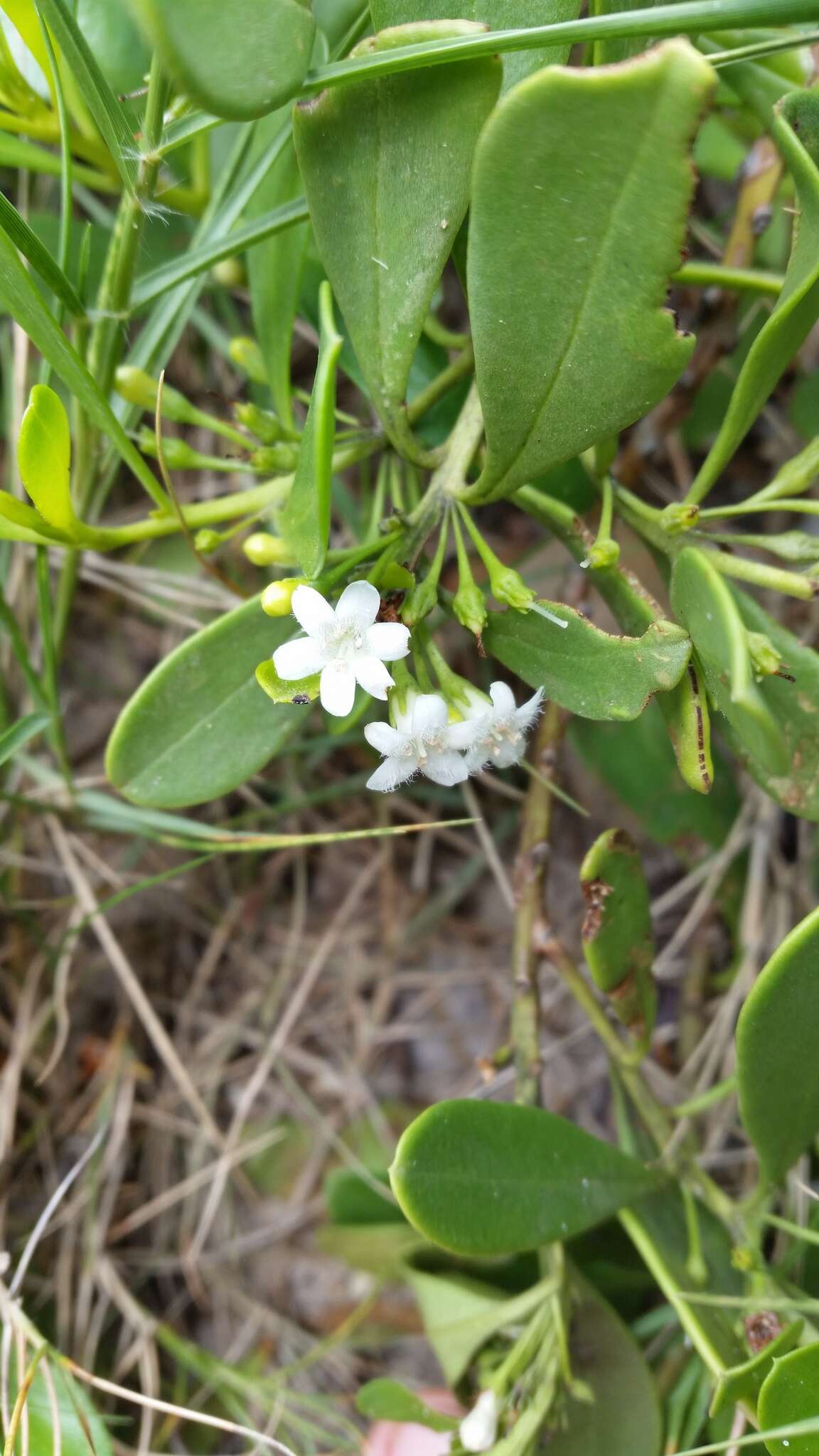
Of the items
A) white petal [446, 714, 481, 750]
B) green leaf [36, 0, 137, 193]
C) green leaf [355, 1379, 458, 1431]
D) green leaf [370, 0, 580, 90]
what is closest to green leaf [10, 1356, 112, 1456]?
green leaf [355, 1379, 458, 1431]

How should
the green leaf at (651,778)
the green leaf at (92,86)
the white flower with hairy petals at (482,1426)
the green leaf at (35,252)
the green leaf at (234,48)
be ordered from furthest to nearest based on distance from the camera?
the green leaf at (651,778)
the white flower with hairy petals at (482,1426)
the green leaf at (35,252)
the green leaf at (92,86)
the green leaf at (234,48)

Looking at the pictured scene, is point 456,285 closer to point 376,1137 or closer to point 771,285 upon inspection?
point 771,285

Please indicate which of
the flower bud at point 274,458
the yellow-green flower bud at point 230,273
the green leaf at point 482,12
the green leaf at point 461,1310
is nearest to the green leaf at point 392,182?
the green leaf at point 482,12

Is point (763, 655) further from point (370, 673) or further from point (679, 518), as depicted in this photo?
point (370, 673)

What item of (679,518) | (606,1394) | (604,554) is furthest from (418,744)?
(606,1394)

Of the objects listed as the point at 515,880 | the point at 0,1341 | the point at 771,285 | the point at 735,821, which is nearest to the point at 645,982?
the point at 515,880

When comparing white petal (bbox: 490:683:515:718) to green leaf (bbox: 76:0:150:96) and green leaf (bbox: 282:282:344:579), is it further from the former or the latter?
green leaf (bbox: 76:0:150:96)

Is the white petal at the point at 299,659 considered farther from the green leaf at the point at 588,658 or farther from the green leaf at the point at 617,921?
the green leaf at the point at 617,921
